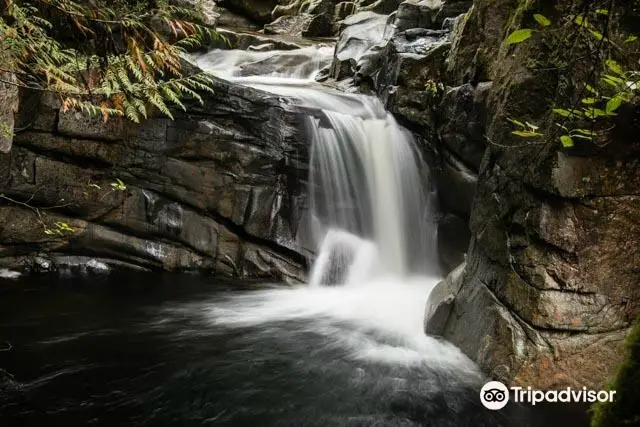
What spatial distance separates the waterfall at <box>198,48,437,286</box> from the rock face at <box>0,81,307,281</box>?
0.57 metres

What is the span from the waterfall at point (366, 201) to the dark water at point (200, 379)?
3082 mm

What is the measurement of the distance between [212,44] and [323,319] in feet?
52.6

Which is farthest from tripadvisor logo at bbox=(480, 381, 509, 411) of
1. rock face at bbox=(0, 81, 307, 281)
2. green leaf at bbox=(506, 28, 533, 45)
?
rock face at bbox=(0, 81, 307, 281)

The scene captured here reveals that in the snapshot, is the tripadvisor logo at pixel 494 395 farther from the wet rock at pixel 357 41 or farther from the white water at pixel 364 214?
the wet rock at pixel 357 41

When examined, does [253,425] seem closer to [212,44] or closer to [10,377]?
[10,377]

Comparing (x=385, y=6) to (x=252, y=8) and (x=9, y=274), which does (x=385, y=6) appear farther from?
(x=9, y=274)

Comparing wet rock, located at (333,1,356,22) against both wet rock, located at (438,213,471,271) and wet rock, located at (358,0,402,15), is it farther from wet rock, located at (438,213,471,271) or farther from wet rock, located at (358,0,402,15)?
wet rock, located at (438,213,471,271)

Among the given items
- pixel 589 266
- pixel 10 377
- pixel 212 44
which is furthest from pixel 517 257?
pixel 212 44

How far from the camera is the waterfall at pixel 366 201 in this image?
979cm

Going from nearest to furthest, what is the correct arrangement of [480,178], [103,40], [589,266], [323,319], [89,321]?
[103,40]
[589,266]
[480,178]
[89,321]
[323,319]

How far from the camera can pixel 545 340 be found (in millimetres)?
Result: 4531

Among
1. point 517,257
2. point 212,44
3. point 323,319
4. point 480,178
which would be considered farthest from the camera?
point 212,44

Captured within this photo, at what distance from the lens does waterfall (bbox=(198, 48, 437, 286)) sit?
32.1 ft

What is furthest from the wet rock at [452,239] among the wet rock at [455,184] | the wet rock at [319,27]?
the wet rock at [319,27]
